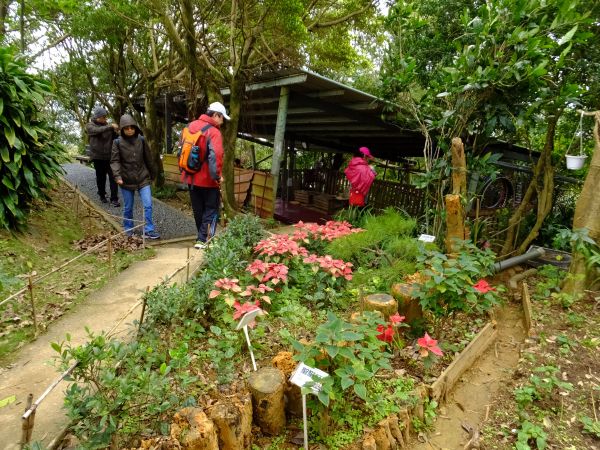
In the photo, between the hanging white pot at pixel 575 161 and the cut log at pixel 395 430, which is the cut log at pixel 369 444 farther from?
the hanging white pot at pixel 575 161

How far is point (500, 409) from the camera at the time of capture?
2.88 meters

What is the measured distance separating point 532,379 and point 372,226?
261cm

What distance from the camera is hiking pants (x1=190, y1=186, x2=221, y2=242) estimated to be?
499cm

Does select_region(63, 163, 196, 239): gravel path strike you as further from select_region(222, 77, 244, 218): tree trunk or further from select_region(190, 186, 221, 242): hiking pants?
select_region(190, 186, 221, 242): hiking pants

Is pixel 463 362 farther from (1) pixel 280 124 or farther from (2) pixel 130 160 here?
(1) pixel 280 124

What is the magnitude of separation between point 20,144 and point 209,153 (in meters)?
2.27

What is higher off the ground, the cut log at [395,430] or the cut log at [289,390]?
the cut log at [289,390]

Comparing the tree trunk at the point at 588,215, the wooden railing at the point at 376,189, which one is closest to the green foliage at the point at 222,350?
the tree trunk at the point at 588,215

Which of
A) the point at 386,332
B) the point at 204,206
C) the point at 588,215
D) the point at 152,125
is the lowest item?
the point at 386,332

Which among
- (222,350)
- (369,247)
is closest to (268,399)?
(222,350)

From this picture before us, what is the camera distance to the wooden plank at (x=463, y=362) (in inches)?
110

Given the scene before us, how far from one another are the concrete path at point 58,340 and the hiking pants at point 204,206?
0.39 metres

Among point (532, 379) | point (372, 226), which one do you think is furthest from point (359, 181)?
point (532, 379)

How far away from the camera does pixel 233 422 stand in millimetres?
1970
